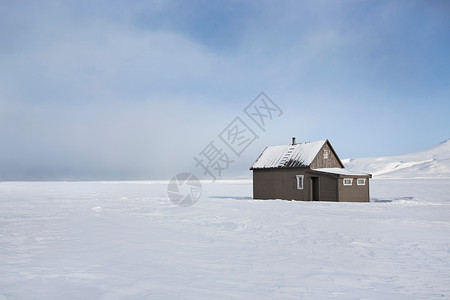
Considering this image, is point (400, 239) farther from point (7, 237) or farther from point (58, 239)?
point (7, 237)

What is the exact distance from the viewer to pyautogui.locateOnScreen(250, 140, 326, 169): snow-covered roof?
3166 centimetres

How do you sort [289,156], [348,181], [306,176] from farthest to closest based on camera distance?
[289,156]
[306,176]
[348,181]

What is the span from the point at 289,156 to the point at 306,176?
11.5ft

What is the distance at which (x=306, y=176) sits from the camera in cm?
3095

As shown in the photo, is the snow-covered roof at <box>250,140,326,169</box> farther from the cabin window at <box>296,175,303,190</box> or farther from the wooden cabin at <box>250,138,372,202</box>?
the cabin window at <box>296,175,303,190</box>

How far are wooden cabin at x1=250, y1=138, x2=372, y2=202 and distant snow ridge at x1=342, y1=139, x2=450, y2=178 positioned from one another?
73.2 m

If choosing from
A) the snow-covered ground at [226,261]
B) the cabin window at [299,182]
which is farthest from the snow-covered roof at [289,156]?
the snow-covered ground at [226,261]

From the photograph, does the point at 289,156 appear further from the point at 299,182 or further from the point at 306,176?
the point at 306,176

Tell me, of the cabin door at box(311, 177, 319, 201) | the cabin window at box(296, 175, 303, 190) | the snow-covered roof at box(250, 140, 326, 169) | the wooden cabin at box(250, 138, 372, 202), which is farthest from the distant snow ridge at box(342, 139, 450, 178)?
the cabin window at box(296, 175, 303, 190)

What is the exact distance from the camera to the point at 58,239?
11820 mm

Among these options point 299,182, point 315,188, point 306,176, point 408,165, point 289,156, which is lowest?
point 315,188

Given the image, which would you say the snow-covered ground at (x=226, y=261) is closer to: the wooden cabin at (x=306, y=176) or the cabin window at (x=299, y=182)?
the wooden cabin at (x=306, y=176)

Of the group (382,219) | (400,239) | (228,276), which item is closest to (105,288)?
(228,276)

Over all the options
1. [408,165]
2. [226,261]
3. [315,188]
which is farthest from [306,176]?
[408,165]
